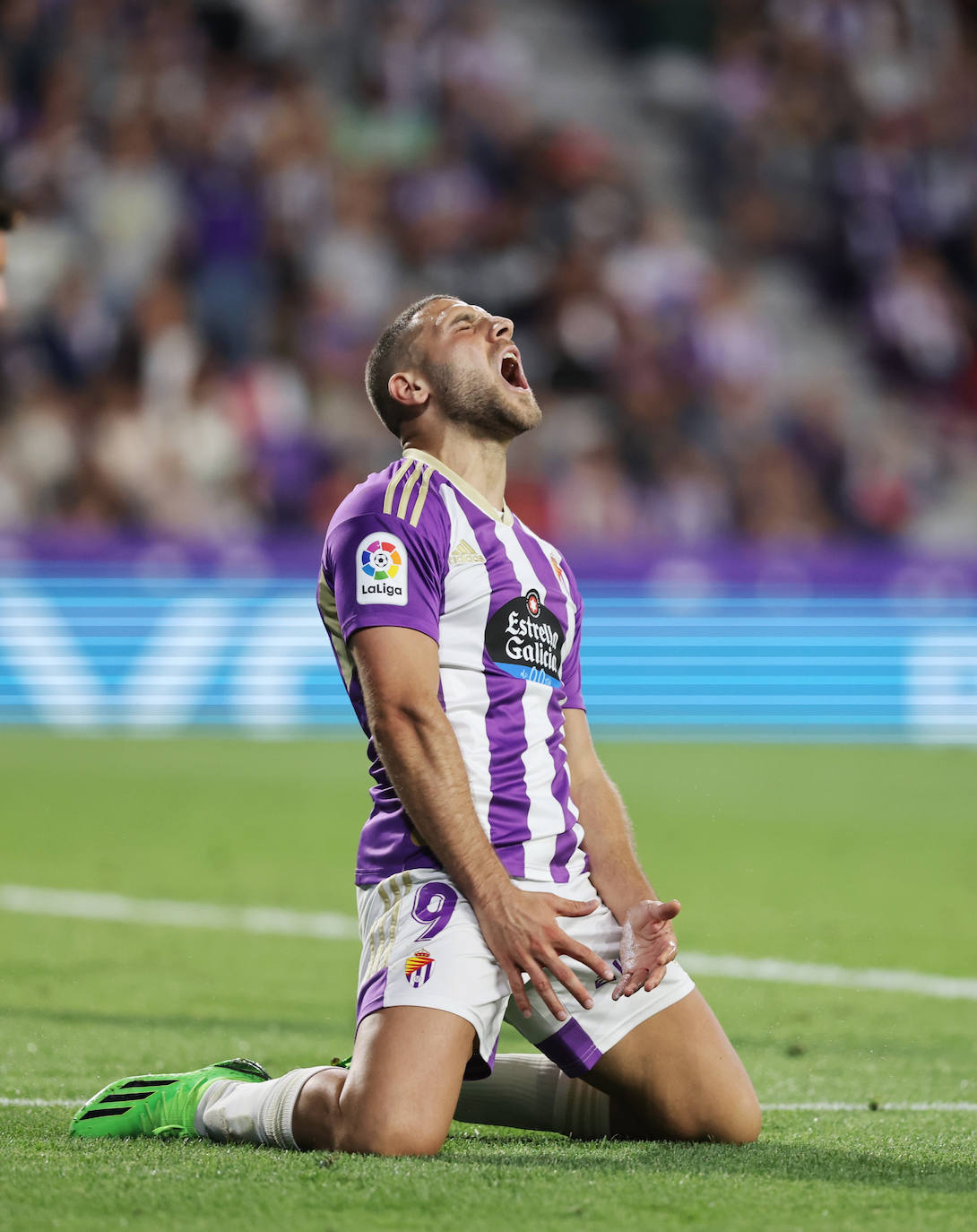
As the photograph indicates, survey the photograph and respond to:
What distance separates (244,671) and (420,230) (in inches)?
215

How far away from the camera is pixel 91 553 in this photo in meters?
13.2

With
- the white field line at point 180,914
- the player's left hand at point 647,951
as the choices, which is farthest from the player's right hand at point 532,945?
the white field line at point 180,914

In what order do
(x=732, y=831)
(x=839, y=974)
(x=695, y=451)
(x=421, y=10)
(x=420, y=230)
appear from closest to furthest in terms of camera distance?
(x=839, y=974)
(x=732, y=831)
(x=695, y=451)
(x=420, y=230)
(x=421, y=10)

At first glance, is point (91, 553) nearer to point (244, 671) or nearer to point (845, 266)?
point (244, 671)

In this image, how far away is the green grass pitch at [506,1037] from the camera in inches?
132

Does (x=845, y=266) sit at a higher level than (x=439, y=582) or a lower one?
higher

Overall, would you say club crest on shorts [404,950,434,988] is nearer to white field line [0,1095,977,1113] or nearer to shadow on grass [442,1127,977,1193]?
shadow on grass [442,1127,977,1193]

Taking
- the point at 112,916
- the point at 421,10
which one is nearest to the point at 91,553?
the point at 112,916

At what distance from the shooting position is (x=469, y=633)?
165 inches

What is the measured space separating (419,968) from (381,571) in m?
A: 0.85

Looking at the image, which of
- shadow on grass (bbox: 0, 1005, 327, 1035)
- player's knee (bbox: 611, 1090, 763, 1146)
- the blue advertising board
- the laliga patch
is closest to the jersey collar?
the laliga patch

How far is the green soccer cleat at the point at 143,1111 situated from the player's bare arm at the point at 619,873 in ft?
3.17

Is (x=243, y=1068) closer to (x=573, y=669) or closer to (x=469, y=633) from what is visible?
(x=469, y=633)

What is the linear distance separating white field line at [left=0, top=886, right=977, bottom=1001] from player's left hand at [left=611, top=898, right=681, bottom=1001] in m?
2.26
